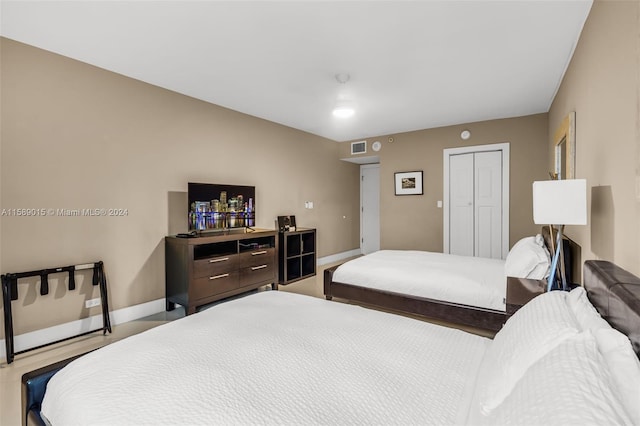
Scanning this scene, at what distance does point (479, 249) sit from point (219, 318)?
4.70 m

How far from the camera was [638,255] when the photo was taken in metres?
1.30

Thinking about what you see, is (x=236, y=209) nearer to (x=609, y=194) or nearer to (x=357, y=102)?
(x=357, y=102)

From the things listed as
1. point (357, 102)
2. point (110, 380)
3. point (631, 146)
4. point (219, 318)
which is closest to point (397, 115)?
point (357, 102)

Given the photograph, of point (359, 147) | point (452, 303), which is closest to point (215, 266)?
point (452, 303)

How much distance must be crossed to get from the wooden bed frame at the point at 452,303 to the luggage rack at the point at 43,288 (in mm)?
2341

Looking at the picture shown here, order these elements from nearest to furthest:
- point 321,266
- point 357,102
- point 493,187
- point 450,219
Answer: point 357,102 < point 493,187 < point 450,219 < point 321,266

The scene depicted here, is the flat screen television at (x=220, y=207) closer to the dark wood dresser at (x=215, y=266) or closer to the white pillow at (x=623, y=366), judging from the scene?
the dark wood dresser at (x=215, y=266)

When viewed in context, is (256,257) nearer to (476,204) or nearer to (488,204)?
(476,204)

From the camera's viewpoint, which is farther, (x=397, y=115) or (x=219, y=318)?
(x=397, y=115)

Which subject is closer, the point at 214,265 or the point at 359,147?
the point at 214,265

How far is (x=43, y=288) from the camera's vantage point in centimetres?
260

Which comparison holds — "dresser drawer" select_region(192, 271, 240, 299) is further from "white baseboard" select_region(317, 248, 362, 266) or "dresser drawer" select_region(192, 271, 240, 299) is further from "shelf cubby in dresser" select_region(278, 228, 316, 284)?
"white baseboard" select_region(317, 248, 362, 266)

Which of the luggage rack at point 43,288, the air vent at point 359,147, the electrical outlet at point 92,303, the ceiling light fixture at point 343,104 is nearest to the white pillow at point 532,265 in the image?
the ceiling light fixture at point 343,104

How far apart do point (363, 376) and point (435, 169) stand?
16.0 ft
